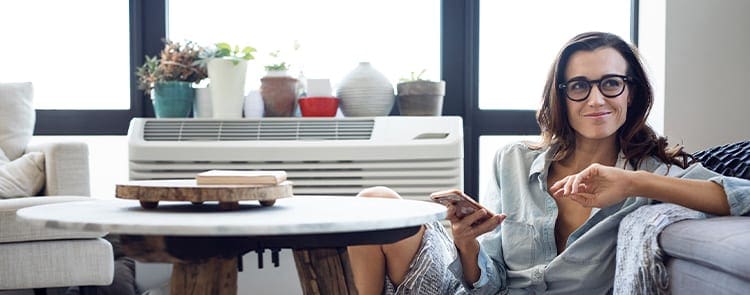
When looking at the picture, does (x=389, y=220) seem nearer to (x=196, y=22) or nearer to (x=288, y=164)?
(x=288, y=164)

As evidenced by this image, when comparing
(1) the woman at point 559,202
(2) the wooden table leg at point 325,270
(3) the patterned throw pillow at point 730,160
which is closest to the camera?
(2) the wooden table leg at point 325,270

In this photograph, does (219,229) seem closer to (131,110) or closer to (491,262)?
(491,262)

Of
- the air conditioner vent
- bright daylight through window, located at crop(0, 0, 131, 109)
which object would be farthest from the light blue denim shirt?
bright daylight through window, located at crop(0, 0, 131, 109)

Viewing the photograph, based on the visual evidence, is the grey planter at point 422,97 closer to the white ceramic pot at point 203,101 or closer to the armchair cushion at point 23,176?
the white ceramic pot at point 203,101

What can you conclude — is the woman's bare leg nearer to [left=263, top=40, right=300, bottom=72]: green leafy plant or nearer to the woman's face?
the woman's face

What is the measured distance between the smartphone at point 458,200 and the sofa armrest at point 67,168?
1373 millimetres

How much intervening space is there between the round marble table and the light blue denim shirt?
36cm

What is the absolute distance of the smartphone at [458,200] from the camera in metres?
1.08

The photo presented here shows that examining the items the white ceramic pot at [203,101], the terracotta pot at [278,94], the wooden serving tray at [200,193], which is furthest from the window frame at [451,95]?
the wooden serving tray at [200,193]

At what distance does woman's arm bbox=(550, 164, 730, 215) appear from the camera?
1.14 metres

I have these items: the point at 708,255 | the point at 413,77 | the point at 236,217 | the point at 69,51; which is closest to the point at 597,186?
the point at 708,255

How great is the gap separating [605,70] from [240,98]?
1.40m

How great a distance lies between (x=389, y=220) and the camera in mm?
857

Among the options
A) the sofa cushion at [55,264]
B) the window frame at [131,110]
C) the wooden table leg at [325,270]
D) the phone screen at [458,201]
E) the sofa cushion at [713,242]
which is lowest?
the sofa cushion at [55,264]
